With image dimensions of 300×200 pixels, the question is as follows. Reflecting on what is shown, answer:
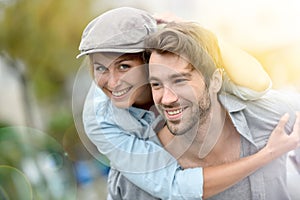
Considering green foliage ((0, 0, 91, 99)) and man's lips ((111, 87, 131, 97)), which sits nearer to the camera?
man's lips ((111, 87, 131, 97))

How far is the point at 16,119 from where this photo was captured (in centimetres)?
141

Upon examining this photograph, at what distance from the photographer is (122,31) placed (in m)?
1.16

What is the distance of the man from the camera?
3.76ft

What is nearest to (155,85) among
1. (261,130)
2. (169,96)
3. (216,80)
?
(169,96)

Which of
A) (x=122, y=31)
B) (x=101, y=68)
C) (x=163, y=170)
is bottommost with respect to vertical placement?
(x=163, y=170)

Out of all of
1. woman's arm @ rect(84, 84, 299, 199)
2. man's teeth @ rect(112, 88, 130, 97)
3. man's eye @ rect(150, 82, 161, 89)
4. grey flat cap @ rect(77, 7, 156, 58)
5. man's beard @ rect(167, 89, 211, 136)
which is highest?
grey flat cap @ rect(77, 7, 156, 58)

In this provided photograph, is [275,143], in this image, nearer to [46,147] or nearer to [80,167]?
[80,167]

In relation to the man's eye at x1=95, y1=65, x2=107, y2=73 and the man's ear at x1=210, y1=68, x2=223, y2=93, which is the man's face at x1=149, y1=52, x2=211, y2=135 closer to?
the man's ear at x1=210, y1=68, x2=223, y2=93

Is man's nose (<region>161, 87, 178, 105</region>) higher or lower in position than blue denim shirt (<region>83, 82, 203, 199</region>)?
higher

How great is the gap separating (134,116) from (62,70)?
0.89 feet

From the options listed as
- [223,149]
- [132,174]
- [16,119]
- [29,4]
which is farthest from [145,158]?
[29,4]

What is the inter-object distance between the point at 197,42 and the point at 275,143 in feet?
1.06

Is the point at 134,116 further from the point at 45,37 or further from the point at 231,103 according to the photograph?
the point at 45,37

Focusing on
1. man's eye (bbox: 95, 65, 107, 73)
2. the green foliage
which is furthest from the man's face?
the green foliage
